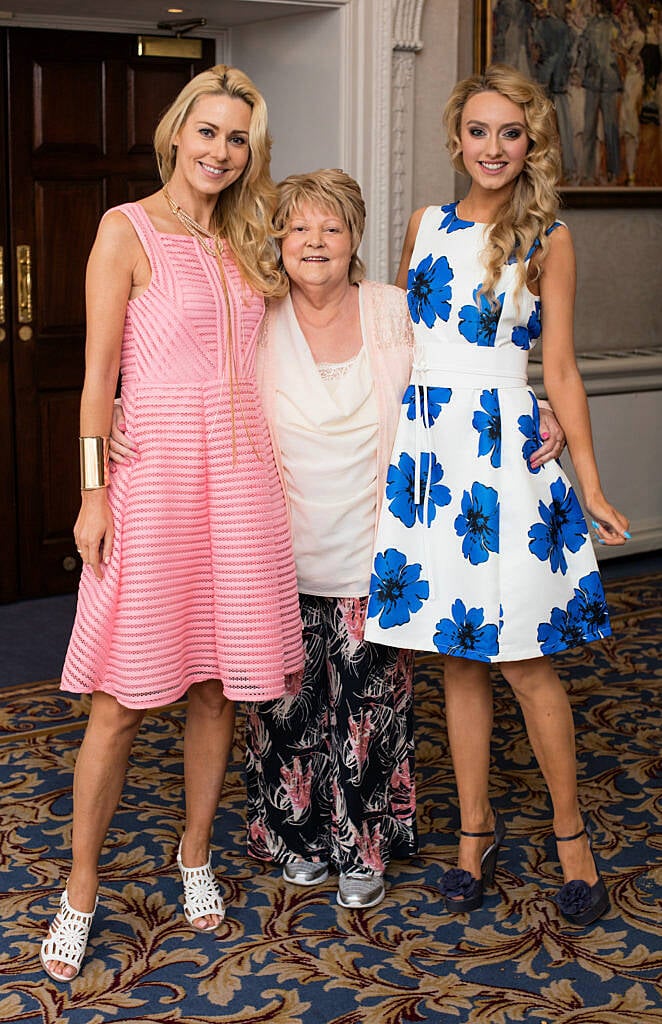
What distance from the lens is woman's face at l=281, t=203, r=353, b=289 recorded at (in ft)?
9.00

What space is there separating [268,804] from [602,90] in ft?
13.7

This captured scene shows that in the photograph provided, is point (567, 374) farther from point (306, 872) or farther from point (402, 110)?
point (402, 110)


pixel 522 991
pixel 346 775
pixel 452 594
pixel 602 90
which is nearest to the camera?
pixel 522 991

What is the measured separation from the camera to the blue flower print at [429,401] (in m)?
2.82

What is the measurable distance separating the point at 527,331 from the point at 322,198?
537 mm

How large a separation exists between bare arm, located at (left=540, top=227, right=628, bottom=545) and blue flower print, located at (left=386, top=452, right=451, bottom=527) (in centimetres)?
32

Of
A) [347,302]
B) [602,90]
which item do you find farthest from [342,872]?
[602,90]

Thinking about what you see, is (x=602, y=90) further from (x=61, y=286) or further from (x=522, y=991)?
(x=522, y=991)

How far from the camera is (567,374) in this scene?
2.85 metres

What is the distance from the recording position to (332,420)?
9.15ft

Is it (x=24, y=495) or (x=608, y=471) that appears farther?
(x=608, y=471)

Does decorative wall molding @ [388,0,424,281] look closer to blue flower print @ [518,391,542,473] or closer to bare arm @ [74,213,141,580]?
blue flower print @ [518,391,542,473]

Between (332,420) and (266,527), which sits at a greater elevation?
(332,420)

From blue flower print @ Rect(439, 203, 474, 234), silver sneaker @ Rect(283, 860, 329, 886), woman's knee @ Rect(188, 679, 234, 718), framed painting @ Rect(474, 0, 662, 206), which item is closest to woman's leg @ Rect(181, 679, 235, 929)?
woman's knee @ Rect(188, 679, 234, 718)
